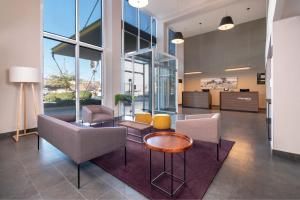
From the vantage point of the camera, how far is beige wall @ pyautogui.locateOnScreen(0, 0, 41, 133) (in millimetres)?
3859

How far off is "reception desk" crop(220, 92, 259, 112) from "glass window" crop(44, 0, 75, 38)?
838cm

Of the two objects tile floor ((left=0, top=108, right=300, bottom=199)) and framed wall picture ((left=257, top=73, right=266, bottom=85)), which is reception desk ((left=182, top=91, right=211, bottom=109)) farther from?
tile floor ((left=0, top=108, right=300, bottom=199))

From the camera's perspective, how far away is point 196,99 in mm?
10227

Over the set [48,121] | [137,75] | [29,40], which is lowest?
[48,121]

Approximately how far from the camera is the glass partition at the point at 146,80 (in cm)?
676

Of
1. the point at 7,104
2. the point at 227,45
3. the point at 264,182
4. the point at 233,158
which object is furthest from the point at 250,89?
the point at 7,104

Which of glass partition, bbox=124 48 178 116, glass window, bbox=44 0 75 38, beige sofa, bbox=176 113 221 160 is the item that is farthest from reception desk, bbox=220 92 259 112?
glass window, bbox=44 0 75 38

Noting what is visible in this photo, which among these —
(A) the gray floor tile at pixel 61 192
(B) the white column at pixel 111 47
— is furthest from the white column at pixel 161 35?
(A) the gray floor tile at pixel 61 192

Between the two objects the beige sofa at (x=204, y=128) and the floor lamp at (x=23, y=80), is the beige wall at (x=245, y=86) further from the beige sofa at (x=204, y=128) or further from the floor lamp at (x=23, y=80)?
the floor lamp at (x=23, y=80)

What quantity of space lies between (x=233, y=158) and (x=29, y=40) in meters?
5.72

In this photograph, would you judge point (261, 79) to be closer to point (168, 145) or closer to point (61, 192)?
point (168, 145)

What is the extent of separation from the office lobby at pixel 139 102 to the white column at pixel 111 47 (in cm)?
4

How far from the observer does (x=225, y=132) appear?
4.53 meters

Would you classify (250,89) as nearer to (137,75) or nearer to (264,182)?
(137,75)
